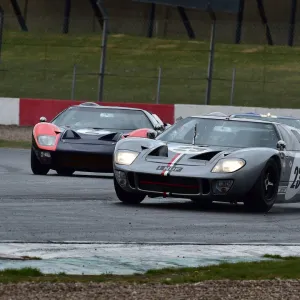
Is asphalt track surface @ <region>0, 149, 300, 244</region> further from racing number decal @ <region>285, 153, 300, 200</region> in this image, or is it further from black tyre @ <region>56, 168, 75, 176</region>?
black tyre @ <region>56, 168, 75, 176</region>

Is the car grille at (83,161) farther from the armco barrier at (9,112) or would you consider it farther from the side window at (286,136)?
the armco barrier at (9,112)

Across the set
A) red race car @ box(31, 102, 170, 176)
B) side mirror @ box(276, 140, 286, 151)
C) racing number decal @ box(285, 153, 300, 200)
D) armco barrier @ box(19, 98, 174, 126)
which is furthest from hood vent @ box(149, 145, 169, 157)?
armco barrier @ box(19, 98, 174, 126)

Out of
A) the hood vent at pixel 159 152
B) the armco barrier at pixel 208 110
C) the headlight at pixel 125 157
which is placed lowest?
the armco barrier at pixel 208 110

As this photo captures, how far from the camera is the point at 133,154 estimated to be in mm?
13789

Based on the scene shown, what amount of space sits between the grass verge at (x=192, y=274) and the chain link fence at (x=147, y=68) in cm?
2964

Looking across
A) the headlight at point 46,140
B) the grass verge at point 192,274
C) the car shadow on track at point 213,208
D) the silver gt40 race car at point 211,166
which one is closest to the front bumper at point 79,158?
the headlight at point 46,140

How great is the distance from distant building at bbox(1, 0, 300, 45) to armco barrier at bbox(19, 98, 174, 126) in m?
15.3

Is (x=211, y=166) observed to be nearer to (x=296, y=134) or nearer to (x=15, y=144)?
(x=296, y=134)

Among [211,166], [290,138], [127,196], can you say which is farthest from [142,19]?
[211,166]

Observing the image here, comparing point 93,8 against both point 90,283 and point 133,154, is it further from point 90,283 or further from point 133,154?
point 90,283

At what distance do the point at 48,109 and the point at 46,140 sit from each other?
1235 cm

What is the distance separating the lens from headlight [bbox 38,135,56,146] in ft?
60.5

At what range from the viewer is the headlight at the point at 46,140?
18.4 meters

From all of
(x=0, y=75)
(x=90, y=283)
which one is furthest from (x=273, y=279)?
(x=0, y=75)
